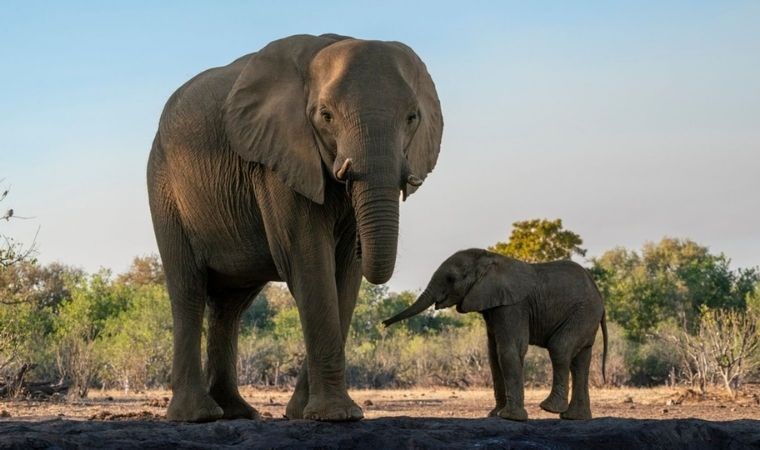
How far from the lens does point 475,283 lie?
11.0 metres

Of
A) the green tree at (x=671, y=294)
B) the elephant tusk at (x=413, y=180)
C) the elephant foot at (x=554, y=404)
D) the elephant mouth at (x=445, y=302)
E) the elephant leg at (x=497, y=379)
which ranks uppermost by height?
the green tree at (x=671, y=294)

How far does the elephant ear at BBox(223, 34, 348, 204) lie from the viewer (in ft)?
24.5

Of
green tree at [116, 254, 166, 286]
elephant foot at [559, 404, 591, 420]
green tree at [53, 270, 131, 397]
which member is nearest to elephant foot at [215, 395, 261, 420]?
elephant foot at [559, 404, 591, 420]

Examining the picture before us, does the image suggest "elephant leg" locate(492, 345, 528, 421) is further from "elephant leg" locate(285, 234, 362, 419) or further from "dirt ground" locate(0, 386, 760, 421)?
"dirt ground" locate(0, 386, 760, 421)

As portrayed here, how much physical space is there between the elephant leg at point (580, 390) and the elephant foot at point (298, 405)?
4019mm

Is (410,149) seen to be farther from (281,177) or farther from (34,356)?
(34,356)

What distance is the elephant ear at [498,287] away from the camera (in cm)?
1098

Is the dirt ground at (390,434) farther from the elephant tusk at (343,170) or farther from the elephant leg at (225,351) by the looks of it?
the elephant leg at (225,351)

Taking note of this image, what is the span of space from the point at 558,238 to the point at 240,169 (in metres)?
29.6

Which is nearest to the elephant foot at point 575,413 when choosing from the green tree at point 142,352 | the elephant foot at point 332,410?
the elephant foot at point 332,410

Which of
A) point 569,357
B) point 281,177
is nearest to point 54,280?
point 569,357

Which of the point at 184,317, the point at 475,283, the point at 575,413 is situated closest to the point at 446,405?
the point at 575,413

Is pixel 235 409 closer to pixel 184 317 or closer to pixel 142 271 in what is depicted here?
pixel 184 317

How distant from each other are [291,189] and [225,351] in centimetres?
236
